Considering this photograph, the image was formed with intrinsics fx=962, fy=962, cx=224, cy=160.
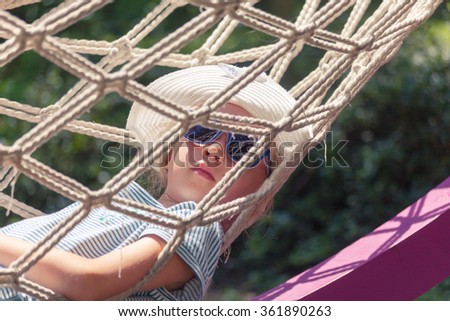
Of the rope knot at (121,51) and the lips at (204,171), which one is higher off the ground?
the rope knot at (121,51)

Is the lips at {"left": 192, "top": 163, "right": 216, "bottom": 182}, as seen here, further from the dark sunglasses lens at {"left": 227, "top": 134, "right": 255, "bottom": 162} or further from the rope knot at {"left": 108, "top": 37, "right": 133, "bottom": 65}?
the rope knot at {"left": 108, "top": 37, "right": 133, "bottom": 65}

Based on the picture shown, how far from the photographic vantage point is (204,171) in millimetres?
1183

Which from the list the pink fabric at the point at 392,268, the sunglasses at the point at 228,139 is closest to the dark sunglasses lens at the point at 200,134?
the sunglasses at the point at 228,139

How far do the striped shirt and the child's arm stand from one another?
0.03 metres

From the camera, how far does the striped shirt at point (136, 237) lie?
1099 mm

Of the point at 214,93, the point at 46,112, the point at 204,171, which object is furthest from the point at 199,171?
the point at 46,112

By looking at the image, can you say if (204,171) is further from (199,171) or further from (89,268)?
(89,268)

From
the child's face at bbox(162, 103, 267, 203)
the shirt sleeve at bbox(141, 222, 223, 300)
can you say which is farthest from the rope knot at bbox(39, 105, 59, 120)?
the shirt sleeve at bbox(141, 222, 223, 300)

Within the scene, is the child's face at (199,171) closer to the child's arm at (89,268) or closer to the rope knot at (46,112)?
the child's arm at (89,268)

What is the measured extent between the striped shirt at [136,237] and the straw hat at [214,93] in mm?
155

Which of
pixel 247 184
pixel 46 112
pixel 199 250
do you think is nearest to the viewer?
pixel 199 250

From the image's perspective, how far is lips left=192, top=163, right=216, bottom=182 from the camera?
1.18m

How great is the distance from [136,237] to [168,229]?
6 cm

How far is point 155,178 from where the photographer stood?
1.37 m
